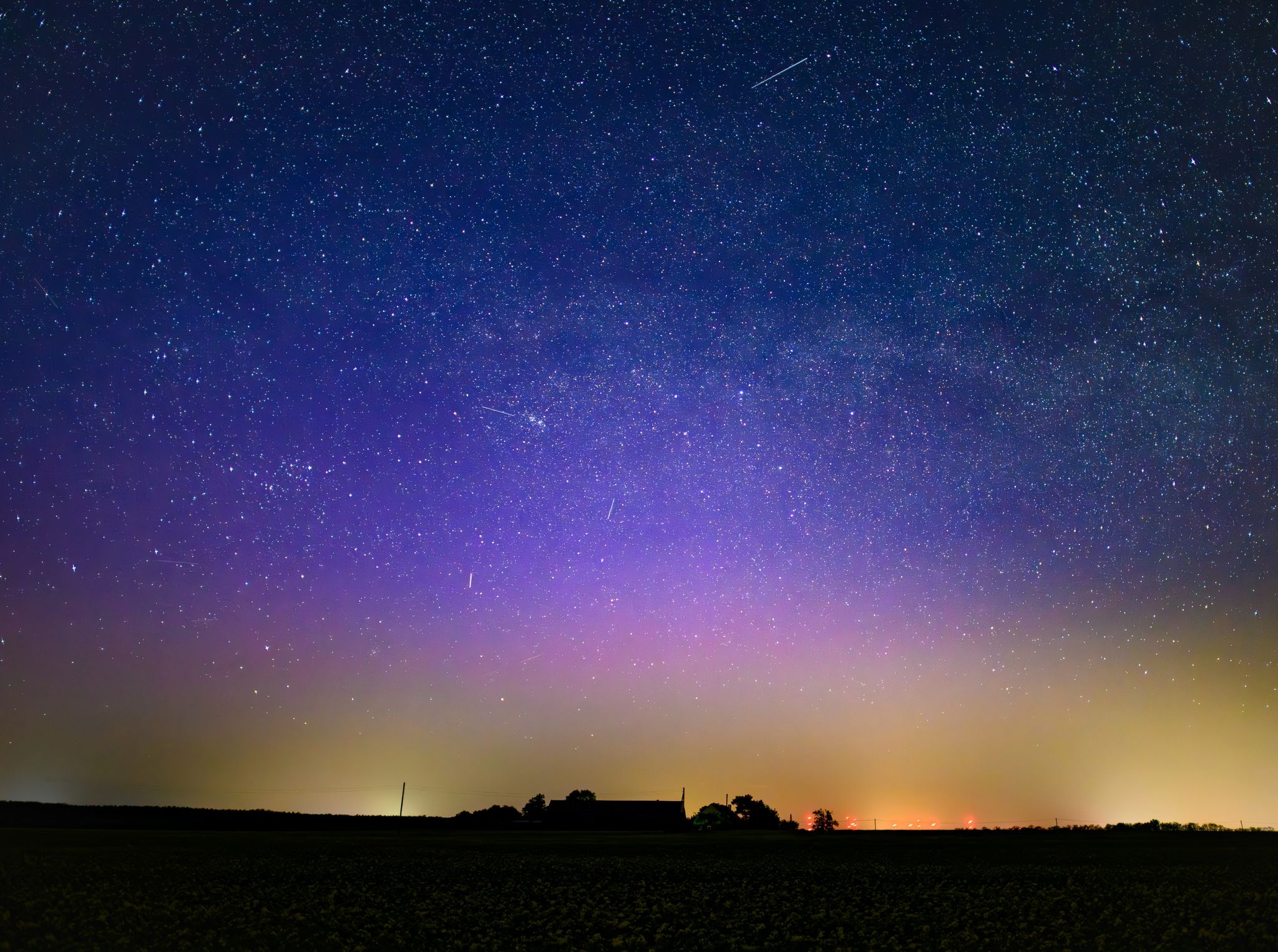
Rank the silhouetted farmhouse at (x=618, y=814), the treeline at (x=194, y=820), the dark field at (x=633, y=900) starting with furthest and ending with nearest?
the silhouetted farmhouse at (x=618, y=814) < the treeline at (x=194, y=820) < the dark field at (x=633, y=900)

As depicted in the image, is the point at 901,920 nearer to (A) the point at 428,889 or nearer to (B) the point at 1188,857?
(A) the point at 428,889

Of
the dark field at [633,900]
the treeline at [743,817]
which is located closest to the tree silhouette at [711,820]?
the treeline at [743,817]

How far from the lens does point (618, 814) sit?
10012cm

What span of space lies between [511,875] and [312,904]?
373 inches

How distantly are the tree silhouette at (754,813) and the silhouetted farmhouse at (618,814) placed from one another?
65.5 ft

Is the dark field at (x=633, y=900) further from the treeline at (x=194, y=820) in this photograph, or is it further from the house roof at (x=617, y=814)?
the house roof at (x=617, y=814)

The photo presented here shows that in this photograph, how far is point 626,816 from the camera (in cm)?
10000

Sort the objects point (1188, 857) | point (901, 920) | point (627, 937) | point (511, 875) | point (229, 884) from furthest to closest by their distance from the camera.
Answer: point (1188, 857)
point (511, 875)
point (229, 884)
point (901, 920)
point (627, 937)

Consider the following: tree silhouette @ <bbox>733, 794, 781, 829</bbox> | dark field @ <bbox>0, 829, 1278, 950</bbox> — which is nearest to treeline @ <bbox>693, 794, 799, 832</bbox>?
tree silhouette @ <bbox>733, 794, 781, 829</bbox>

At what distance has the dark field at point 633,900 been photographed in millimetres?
16328

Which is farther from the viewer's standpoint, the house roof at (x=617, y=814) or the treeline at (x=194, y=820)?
the house roof at (x=617, y=814)

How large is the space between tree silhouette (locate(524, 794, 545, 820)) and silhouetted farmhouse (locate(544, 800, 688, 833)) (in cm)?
624

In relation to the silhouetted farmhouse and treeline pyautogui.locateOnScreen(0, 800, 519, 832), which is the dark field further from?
the silhouetted farmhouse

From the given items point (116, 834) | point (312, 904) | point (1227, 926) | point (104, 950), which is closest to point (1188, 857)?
point (1227, 926)
